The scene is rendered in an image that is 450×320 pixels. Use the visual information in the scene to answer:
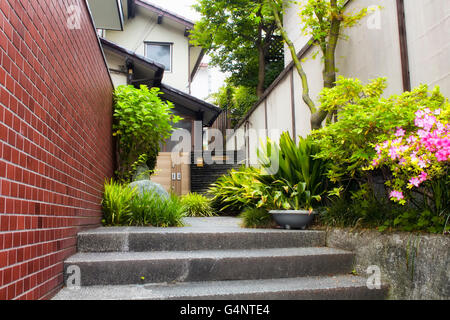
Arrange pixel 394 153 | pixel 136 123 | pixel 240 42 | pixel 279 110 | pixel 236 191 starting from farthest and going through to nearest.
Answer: pixel 240 42
pixel 279 110
pixel 236 191
pixel 136 123
pixel 394 153

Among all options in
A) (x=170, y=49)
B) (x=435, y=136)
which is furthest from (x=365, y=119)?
(x=170, y=49)

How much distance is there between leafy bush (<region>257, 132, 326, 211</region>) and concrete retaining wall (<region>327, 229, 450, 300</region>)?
84 cm

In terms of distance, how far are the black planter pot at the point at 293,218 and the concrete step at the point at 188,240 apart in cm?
19

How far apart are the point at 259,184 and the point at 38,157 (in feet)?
8.80

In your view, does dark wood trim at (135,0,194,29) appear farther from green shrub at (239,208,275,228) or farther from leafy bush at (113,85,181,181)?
green shrub at (239,208,275,228)

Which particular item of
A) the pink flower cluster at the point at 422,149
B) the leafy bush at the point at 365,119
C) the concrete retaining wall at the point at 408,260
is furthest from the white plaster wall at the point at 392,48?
the concrete retaining wall at the point at 408,260

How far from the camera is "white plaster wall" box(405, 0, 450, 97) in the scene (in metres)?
2.77

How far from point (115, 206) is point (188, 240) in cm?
122

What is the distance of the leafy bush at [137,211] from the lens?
3.76 metres

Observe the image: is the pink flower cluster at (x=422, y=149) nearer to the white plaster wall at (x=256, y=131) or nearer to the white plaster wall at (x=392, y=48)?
the white plaster wall at (x=392, y=48)

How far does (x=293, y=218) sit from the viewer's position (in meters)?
3.51

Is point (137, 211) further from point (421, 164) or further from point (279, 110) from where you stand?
point (279, 110)

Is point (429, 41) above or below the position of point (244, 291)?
above
